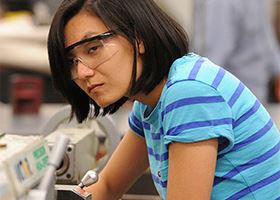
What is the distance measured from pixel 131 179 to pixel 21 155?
0.52 metres

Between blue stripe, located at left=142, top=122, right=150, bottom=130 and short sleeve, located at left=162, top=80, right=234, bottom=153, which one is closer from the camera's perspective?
short sleeve, located at left=162, top=80, right=234, bottom=153

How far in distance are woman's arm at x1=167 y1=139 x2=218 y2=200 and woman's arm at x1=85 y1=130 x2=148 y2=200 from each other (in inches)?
13.3

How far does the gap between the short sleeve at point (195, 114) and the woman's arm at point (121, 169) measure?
317 millimetres

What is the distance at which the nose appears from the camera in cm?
125

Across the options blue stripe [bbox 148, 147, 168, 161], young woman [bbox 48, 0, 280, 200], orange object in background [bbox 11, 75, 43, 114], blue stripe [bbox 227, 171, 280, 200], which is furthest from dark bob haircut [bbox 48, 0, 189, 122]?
orange object in background [bbox 11, 75, 43, 114]

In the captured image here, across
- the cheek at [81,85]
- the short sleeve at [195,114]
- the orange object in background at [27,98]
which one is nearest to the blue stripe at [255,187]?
the short sleeve at [195,114]

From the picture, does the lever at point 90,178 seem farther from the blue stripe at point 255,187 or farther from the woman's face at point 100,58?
the blue stripe at point 255,187

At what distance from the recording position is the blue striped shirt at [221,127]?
1.20m

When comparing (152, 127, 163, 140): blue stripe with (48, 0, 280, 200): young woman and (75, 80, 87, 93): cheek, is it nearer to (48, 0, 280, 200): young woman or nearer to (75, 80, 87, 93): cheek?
(48, 0, 280, 200): young woman

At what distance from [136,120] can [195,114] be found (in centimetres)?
32

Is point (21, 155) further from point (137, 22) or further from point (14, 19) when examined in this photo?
point (14, 19)

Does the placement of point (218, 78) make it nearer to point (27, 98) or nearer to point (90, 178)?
point (90, 178)

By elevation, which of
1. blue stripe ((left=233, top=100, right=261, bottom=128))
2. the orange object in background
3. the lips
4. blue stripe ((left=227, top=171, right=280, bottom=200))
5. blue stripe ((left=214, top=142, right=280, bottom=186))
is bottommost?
the orange object in background

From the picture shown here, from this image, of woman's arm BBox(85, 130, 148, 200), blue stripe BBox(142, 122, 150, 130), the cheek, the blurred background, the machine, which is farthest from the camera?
the blurred background
